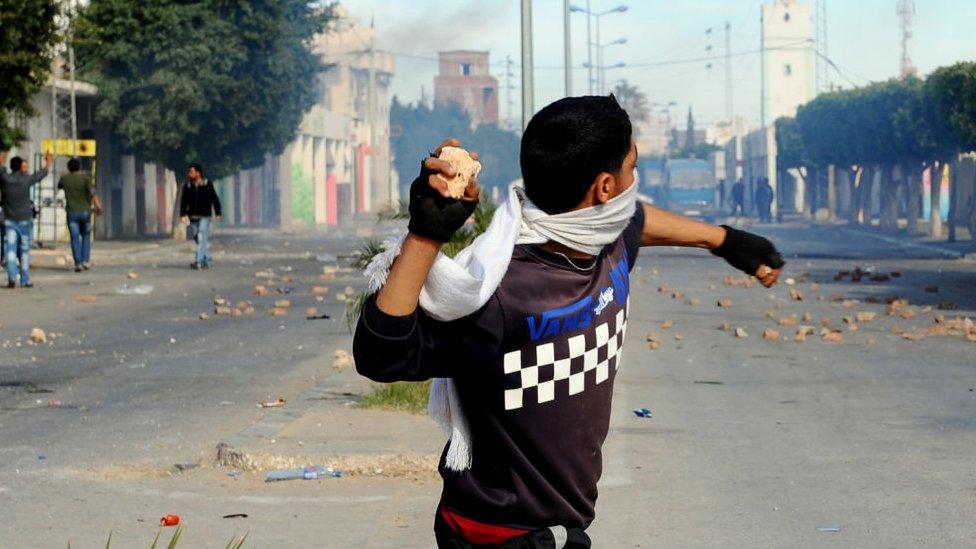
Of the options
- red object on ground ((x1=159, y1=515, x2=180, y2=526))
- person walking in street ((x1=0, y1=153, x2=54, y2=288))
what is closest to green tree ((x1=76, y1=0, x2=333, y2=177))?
person walking in street ((x1=0, y1=153, x2=54, y2=288))

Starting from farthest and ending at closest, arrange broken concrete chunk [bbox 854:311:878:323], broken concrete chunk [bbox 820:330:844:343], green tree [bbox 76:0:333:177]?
1. green tree [bbox 76:0:333:177]
2. broken concrete chunk [bbox 854:311:878:323]
3. broken concrete chunk [bbox 820:330:844:343]

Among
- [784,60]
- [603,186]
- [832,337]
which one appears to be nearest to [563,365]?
[603,186]

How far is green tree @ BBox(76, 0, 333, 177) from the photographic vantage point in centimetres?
4434

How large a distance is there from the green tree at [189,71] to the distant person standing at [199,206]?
541 inches

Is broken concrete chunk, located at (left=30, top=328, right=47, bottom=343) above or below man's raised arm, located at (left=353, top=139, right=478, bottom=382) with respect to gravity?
below

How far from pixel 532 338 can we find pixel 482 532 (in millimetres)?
410

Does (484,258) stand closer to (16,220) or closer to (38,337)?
(38,337)

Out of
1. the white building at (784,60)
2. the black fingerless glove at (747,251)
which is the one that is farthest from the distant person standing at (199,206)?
the white building at (784,60)

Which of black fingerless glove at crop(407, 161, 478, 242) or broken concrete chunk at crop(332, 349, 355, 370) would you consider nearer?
black fingerless glove at crop(407, 161, 478, 242)

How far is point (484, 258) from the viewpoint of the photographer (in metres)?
3.17

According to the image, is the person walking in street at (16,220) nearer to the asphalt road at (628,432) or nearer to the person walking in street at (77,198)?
the person walking in street at (77,198)

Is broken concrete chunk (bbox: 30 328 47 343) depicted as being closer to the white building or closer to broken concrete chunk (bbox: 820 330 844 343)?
broken concrete chunk (bbox: 820 330 844 343)

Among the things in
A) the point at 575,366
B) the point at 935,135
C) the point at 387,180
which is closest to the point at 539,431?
the point at 575,366

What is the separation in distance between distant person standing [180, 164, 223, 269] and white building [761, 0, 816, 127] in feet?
413
